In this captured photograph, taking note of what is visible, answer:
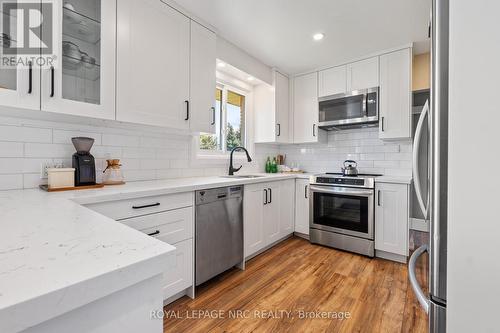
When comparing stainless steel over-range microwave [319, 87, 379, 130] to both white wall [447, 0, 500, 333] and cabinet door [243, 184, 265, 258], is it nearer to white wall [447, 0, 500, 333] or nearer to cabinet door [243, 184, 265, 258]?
cabinet door [243, 184, 265, 258]

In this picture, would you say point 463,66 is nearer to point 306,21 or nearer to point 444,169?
point 444,169

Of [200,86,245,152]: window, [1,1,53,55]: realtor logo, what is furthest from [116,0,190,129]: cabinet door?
[200,86,245,152]: window

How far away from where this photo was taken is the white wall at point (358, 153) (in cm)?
298

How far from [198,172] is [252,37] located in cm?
160

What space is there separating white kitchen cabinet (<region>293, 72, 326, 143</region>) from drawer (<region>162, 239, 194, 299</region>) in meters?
2.36

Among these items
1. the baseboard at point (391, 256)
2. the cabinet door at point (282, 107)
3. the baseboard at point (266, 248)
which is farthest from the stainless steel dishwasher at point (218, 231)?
the baseboard at point (391, 256)

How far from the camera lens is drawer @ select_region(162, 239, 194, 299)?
163cm

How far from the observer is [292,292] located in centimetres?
192

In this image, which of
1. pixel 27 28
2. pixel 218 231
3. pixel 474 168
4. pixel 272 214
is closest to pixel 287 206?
pixel 272 214

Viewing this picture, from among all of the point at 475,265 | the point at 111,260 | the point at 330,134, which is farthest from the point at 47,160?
the point at 330,134

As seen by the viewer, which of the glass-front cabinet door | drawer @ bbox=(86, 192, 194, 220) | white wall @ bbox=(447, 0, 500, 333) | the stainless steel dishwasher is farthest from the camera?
the stainless steel dishwasher

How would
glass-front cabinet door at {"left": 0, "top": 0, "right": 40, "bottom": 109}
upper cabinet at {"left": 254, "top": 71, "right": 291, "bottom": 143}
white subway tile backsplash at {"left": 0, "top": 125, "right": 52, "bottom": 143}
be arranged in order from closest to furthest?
glass-front cabinet door at {"left": 0, "top": 0, "right": 40, "bottom": 109}
white subway tile backsplash at {"left": 0, "top": 125, "right": 52, "bottom": 143}
upper cabinet at {"left": 254, "top": 71, "right": 291, "bottom": 143}

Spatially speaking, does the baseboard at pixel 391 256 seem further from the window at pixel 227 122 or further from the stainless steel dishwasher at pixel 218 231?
the window at pixel 227 122

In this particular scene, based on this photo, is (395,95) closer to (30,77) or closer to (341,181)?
(341,181)
